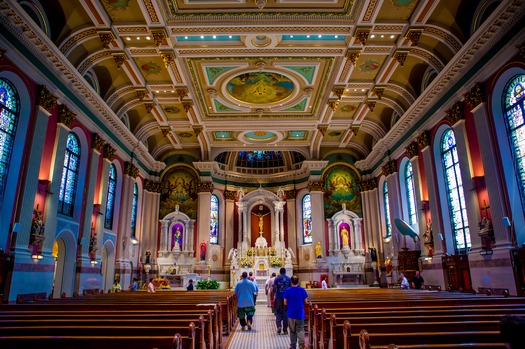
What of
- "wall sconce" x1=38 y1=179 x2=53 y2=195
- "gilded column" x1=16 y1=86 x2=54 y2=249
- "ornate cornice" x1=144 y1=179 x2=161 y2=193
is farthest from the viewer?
"ornate cornice" x1=144 y1=179 x2=161 y2=193

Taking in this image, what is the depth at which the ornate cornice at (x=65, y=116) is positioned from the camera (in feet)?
43.8

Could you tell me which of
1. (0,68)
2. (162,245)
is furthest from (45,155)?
(162,245)

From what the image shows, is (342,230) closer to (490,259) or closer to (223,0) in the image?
(490,259)

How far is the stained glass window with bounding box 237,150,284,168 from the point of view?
96.6 ft

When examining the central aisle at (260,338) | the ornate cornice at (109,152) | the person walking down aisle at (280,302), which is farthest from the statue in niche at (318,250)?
the person walking down aisle at (280,302)

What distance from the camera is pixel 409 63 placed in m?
15.8

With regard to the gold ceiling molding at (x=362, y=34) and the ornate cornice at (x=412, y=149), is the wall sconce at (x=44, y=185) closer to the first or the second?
the gold ceiling molding at (x=362, y=34)

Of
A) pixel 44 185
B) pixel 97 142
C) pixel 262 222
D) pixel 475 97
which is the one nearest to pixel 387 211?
pixel 262 222

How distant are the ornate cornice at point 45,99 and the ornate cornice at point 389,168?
54.5ft

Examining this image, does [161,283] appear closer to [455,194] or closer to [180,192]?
[180,192]

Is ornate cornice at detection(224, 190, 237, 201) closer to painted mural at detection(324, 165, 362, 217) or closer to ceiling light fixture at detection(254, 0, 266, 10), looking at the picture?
painted mural at detection(324, 165, 362, 217)

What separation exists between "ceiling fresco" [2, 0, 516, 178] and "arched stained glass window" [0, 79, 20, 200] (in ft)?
6.79

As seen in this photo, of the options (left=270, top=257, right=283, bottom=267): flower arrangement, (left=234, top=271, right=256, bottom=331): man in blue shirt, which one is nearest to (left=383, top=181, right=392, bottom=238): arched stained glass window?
(left=270, top=257, right=283, bottom=267): flower arrangement

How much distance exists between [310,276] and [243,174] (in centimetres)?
948
